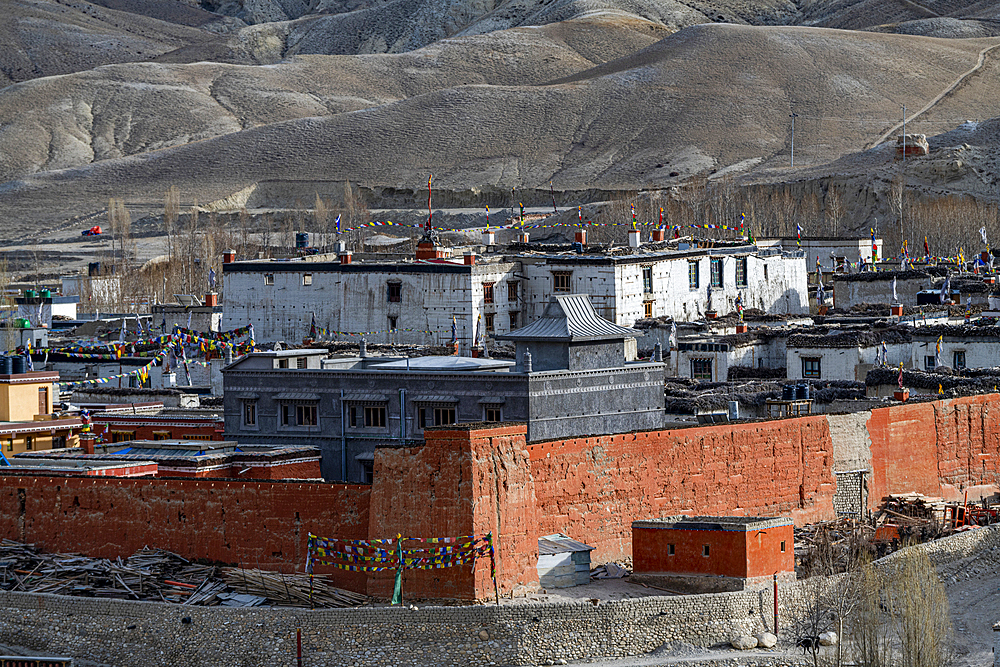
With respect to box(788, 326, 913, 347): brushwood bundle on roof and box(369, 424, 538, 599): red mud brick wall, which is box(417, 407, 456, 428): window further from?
box(788, 326, 913, 347): brushwood bundle on roof

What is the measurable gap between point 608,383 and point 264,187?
134 m

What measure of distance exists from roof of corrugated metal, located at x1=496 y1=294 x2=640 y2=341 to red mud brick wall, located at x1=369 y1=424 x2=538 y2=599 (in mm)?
5890

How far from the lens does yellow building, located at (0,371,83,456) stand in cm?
4575

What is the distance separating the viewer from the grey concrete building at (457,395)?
41.6 meters

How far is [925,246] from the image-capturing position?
104438 mm

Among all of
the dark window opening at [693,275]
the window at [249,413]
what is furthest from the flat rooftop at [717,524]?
the dark window opening at [693,275]

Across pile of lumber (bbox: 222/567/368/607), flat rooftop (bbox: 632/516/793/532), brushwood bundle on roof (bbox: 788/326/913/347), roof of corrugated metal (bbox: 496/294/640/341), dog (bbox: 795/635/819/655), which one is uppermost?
roof of corrugated metal (bbox: 496/294/640/341)

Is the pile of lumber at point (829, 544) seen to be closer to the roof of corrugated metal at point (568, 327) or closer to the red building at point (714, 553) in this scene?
the red building at point (714, 553)

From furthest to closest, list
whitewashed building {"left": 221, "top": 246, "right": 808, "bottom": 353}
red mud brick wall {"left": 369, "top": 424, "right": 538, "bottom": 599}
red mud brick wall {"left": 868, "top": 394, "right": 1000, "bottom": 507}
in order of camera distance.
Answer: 1. whitewashed building {"left": 221, "top": 246, "right": 808, "bottom": 353}
2. red mud brick wall {"left": 868, "top": 394, "right": 1000, "bottom": 507}
3. red mud brick wall {"left": 369, "top": 424, "right": 538, "bottom": 599}

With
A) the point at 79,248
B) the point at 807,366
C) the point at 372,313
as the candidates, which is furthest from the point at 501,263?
the point at 79,248

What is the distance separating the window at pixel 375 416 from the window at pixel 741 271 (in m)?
33.0

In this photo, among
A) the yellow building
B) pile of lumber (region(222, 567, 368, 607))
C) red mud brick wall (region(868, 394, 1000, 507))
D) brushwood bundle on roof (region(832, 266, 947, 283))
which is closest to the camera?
pile of lumber (region(222, 567, 368, 607))

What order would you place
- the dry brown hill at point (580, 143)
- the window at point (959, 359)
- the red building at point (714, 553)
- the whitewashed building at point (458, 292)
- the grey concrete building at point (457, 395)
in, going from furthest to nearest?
the dry brown hill at point (580, 143), the whitewashed building at point (458, 292), the window at point (959, 359), the grey concrete building at point (457, 395), the red building at point (714, 553)

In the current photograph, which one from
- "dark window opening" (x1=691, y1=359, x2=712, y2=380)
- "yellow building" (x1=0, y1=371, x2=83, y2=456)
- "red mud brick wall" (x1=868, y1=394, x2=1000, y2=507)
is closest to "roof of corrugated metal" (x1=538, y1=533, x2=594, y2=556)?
"red mud brick wall" (x1=868, y1=394, x2=1000, y2=507)
